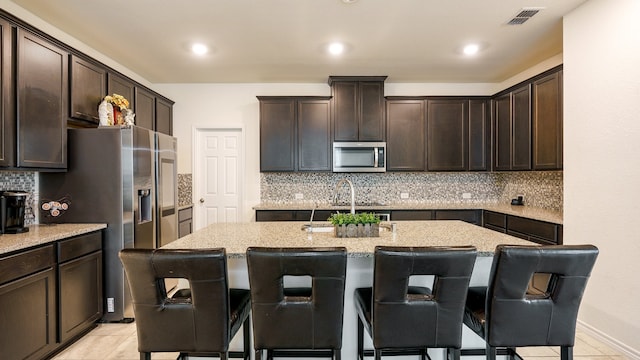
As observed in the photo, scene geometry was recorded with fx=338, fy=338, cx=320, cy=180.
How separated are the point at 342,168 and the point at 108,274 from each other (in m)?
2.82

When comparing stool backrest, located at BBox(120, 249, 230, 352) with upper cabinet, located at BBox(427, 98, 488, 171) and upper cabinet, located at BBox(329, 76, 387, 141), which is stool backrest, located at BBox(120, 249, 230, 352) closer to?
upper cabinet, located at BBox(329, 76, 387, 141)

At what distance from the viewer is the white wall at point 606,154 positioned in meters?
2.29

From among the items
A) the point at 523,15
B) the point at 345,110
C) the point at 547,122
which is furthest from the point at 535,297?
the point at 345,110

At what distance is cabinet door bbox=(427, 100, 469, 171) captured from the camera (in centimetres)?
457

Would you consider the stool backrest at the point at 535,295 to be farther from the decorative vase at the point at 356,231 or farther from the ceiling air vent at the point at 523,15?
the ceiling air vent at the point at 523,15

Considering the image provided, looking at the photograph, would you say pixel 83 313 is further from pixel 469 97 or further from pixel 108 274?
pixel 469 97

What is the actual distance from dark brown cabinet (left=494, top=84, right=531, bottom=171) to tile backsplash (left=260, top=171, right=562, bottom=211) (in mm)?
563

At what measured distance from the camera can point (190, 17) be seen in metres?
2.87

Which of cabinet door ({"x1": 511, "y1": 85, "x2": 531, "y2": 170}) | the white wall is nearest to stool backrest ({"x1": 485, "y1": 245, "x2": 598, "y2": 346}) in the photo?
the white wall

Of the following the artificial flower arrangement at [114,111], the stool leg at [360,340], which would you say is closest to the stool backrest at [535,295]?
the stool leg at [360,340]

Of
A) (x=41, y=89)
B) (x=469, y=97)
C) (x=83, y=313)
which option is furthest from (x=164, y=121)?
(x=469, y=97)

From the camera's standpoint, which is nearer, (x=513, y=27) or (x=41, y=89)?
(x=41, y=89)

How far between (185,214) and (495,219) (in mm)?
3935

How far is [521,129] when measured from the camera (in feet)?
12.8
